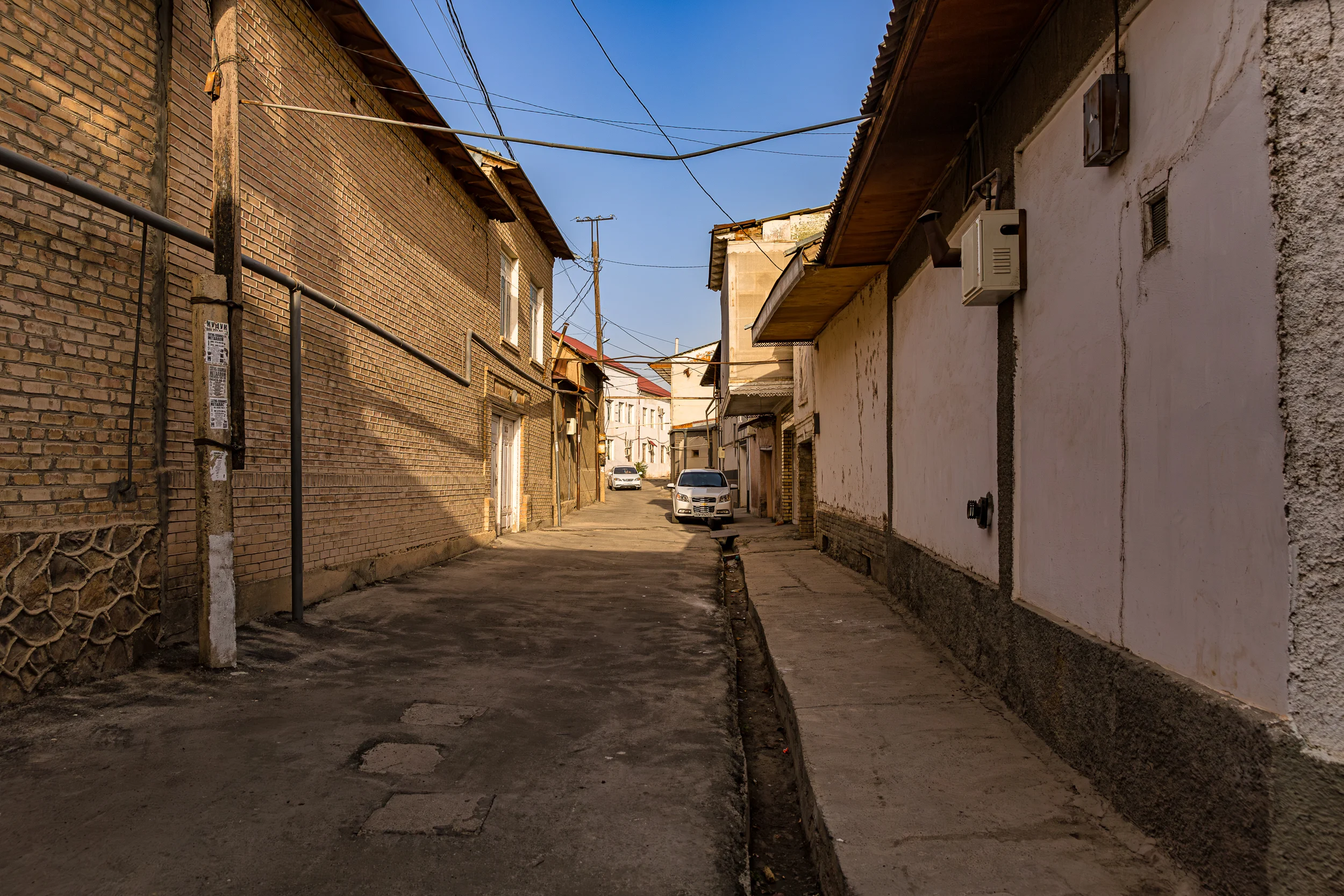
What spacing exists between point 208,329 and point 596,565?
724cm

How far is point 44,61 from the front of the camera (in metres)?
4.58

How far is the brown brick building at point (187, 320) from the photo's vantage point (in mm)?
4461

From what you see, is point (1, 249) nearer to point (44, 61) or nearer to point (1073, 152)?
point (44, 61)

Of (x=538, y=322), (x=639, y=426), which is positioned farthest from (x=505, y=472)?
(x=639, y=426)

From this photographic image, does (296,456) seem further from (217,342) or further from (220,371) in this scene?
(217,342)

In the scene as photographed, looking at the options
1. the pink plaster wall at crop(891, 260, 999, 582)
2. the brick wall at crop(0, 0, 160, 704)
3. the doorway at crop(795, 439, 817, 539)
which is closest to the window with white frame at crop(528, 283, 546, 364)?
the doorway at crop(795, 439, 817, 539)

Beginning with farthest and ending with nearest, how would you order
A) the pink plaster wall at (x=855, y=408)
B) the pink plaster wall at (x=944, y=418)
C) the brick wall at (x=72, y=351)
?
the pink plaster wall at (x=855, y=408) → the pink plaster wall at (x=944, y=418) → the brick wall at (x=72, y=351)

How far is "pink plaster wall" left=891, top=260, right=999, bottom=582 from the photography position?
522 cm

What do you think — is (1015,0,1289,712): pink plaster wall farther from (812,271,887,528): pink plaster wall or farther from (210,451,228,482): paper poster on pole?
(812,271,887,528): pink plaster wall

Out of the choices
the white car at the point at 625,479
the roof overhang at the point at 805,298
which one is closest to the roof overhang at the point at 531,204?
the roof overhang at the point at 805,298

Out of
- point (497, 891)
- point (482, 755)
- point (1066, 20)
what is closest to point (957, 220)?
point (1066, 20)

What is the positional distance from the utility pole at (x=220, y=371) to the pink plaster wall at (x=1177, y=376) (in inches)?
193

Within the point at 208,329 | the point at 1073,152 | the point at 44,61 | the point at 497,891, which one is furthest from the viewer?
the point at 208,329

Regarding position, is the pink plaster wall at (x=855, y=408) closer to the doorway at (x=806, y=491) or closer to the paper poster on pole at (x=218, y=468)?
the doorway at (x=806, y=491)
